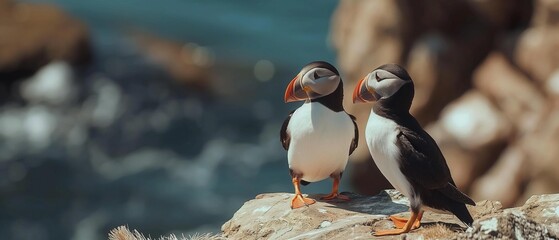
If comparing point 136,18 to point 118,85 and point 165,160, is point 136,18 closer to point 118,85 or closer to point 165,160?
point 118,85

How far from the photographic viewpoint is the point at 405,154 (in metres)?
7.57

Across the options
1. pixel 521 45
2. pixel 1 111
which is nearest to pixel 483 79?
pixel 521 45

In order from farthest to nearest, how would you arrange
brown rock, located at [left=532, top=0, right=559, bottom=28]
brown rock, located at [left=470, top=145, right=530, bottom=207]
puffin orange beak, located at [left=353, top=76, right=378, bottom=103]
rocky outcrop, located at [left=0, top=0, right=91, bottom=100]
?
rocky outcrop, located at [left=0, top=0, right=91, bottom=100]
brown rock, located at [left=532, top=0, right=559, bottom=28]
brown rock, located at [left=470, top=145, right=530, bottom=207]
puffin orange beak, located at [left=353, top=76, right=378, bottom=103]

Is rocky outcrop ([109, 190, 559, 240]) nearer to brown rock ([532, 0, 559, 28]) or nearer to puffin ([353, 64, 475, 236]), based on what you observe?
puffin ([353, 64, 475, 236])

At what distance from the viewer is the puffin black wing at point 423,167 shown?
755 cm

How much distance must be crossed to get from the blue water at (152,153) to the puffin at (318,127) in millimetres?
15589

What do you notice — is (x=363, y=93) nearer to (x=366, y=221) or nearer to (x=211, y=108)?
(x=366, y=221)

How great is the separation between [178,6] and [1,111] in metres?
11.4

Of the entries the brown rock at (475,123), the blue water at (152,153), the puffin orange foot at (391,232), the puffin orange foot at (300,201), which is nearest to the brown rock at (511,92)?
the brown rock at (475,123)

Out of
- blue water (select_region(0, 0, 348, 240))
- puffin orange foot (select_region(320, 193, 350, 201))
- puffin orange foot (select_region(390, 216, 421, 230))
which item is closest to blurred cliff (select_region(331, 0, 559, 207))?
blue water (select_region(0, 0, 348, 240))

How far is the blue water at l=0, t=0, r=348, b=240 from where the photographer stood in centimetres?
2500

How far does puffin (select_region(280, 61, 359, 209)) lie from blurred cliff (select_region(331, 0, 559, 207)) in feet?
41.1

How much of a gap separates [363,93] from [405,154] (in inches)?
23.3

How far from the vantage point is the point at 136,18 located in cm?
3600
